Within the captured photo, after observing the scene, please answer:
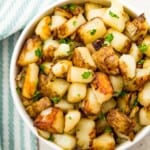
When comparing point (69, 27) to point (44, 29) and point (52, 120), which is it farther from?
point (52, 120)

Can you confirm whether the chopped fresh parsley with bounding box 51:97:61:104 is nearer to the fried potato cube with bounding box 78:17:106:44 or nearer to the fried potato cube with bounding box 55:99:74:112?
the fried potato cube with bounding box 55:99:74:112

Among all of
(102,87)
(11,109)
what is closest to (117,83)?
(102,87)

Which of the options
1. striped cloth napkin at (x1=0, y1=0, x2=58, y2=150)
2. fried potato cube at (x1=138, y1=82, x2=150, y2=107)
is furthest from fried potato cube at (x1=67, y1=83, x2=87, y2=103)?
striped cloth napkin at (x1=0, y1=0, x2=58, y2=150)

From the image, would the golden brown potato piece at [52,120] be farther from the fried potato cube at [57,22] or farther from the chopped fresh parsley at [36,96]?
the fried potato cube at [57,22]

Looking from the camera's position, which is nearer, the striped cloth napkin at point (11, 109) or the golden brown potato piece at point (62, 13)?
the golden brown potato piece at point (62, 13)

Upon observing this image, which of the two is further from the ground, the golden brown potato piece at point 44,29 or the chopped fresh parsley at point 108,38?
the golden brown potato piece at point 44,29

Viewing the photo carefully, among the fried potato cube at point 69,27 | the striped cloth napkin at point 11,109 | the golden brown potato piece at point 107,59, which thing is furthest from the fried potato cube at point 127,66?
the striped cloth napkin at point 11,109

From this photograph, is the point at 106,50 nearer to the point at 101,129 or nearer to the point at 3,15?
the point at 101,129
